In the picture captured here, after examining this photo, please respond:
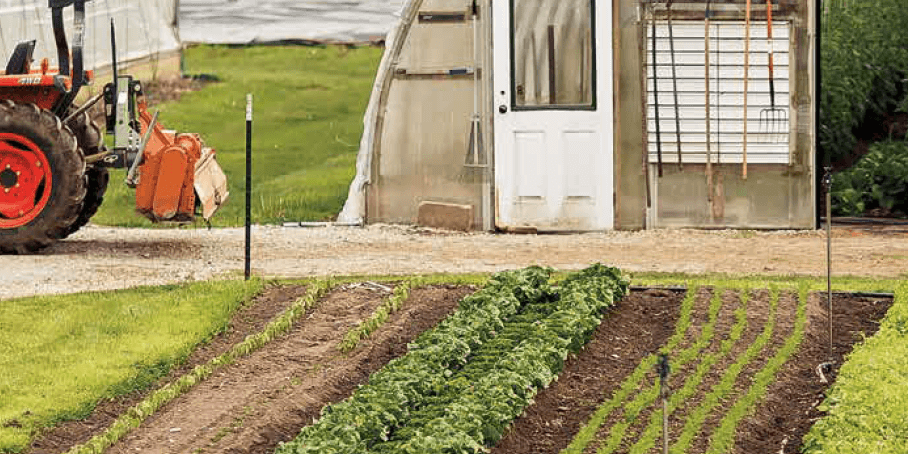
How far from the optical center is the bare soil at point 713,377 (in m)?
10.9

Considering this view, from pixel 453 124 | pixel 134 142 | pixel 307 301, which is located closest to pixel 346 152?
pixel 453 124

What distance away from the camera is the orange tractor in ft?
53.3

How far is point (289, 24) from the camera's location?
99.6ft

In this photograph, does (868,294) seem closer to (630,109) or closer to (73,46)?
(630,109)

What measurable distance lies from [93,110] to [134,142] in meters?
8.35

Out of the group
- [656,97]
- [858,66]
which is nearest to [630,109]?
[656,97]

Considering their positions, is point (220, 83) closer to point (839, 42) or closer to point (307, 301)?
point (839, 42)

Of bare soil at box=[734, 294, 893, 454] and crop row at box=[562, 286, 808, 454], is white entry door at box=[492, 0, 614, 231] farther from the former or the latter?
crop row at box=[562, 286, 808, 454]

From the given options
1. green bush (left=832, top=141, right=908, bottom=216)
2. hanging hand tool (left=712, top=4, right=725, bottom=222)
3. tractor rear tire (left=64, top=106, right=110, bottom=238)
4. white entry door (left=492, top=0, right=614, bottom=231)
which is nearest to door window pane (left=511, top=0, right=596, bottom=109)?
white entry door (left=492, top=0, right=614, bottom=231)

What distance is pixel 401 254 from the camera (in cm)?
1688

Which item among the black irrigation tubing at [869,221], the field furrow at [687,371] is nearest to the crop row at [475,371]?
the field furrow at [687,371]

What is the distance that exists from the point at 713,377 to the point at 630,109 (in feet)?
21.3

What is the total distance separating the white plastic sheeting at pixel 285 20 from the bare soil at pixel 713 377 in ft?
53.5

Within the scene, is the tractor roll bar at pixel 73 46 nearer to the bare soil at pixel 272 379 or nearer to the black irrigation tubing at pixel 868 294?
the bare soil at pixel 272 379
